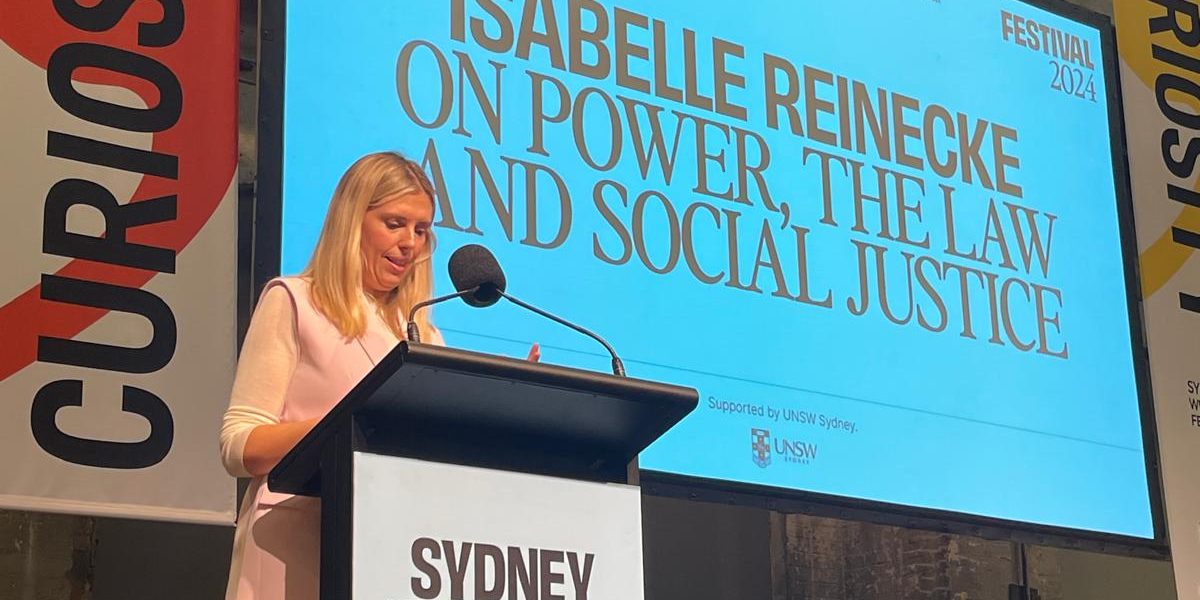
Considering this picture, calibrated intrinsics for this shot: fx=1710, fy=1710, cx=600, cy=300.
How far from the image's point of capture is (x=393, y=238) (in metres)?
2.80

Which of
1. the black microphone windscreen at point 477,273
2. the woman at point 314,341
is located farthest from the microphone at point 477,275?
the woman at point 314,341

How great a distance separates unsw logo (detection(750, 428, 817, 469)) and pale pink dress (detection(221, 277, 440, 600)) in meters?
1.32

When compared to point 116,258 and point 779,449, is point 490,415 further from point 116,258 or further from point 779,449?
point 779,449

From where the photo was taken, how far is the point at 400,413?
1827mm

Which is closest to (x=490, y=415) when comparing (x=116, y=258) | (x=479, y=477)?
(x=479, y=477)

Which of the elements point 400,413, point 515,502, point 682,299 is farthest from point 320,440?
point 682,299

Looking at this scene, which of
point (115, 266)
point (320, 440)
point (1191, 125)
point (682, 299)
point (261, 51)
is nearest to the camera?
point (320, 440)

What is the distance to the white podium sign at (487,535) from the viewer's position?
67.8 inches

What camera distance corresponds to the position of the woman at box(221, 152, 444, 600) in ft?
6.57

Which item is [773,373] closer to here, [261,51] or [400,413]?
[261,51]

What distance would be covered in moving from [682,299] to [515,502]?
6.64ft

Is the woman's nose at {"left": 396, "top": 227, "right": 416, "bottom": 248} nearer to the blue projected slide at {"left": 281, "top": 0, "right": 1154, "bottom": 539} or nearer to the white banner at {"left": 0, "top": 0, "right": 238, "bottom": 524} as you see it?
the blue projected slide at {"left": 281, "top": 0, "right": 1154, "bottom": 539}

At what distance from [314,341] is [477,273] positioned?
20.6 inches

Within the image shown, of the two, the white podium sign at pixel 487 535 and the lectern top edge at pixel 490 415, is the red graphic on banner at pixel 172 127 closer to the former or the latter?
the lectern top edge at pixel 490 415
